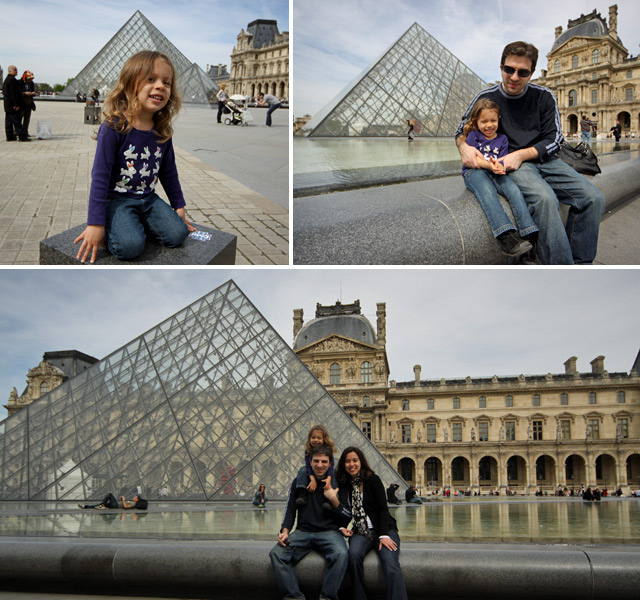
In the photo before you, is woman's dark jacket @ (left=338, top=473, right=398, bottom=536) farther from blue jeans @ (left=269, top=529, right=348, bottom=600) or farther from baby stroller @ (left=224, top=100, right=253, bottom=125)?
→ baby stroller @ (left=224, top=100, right=253, bottom=125)

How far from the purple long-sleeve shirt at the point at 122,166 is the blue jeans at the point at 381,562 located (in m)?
2.24

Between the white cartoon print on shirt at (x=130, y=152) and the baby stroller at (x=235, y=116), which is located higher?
the baby stroller at (x=235, y=116)

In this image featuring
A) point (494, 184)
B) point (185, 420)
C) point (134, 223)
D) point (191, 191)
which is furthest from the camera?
point (185, 420)

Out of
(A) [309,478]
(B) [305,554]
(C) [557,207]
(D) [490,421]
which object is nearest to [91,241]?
(A) [309,478]

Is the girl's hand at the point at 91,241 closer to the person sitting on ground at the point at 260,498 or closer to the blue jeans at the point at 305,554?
the blue jeans at the point at 305,554

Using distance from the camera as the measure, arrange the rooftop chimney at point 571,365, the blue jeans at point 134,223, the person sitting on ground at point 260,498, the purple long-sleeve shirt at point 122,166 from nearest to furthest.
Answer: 1. the purple long-sleeve shirt at point 122,166
2. the blue jeans at point 134,223
3. the person sitting on ground at point 260,498
4. the rooftop chimney at point 571,365

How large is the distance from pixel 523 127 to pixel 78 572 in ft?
12.0

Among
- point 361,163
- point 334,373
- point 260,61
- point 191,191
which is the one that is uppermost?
point 260,61

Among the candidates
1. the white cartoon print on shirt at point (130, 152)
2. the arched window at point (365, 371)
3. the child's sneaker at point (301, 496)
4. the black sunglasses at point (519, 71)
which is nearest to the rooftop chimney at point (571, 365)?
the arched window at point (365, 371)

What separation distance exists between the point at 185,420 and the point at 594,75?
3253cm

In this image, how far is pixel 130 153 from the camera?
3320 millimetres

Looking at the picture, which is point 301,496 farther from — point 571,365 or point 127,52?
point 571,365

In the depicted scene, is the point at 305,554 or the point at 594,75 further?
the point at 594,75

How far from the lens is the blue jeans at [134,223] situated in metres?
3.35
